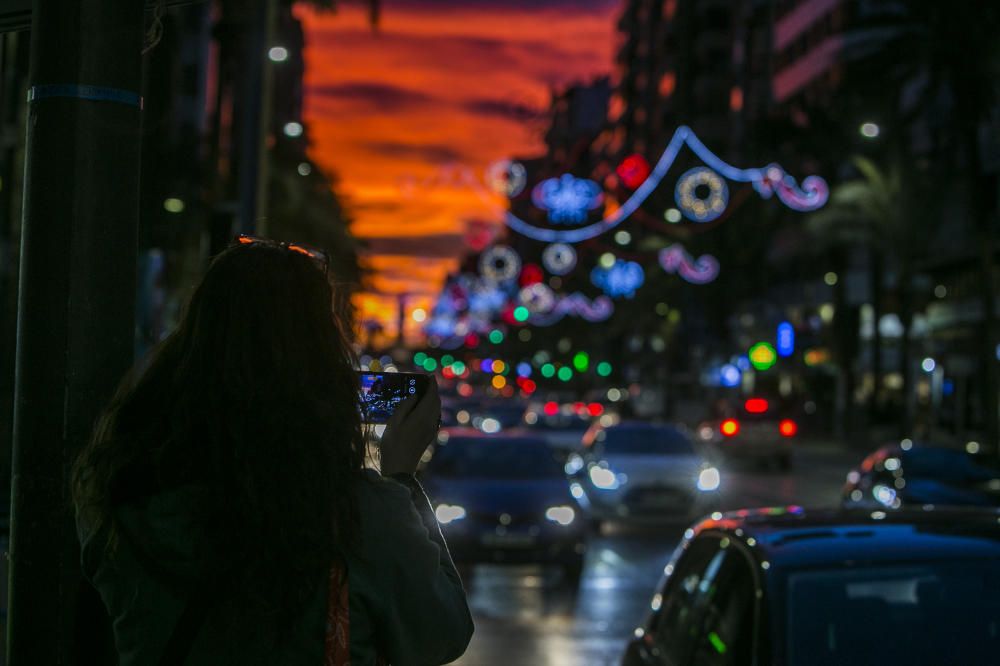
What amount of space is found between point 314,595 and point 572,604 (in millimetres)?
12756

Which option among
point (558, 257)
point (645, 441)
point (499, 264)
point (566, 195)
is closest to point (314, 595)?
point (645, 441)

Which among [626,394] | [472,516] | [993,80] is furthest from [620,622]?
[626,394]

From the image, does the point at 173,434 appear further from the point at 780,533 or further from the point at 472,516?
the point at 472,516

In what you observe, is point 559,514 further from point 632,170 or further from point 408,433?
point 632,170

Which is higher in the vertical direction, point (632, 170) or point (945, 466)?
point (632, 170)

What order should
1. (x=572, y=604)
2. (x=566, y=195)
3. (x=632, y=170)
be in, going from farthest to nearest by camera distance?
(x=566, y=195) → (x=632, y=170) → (x=572, y=604)

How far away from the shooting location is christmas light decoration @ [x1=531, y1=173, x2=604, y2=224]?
5409 centimetres

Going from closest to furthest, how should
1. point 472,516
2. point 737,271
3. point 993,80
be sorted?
point 472,516 < point 993,80 < point 737,271

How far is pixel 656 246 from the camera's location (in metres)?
77.9

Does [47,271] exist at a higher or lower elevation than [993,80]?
lower

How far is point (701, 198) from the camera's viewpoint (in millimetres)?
39312

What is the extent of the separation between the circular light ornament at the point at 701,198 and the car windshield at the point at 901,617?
33573mm

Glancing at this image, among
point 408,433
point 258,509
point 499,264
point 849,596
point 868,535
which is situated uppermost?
point 499,264

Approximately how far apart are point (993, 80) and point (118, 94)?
3826 cm
